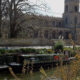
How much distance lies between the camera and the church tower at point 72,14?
9300 cm

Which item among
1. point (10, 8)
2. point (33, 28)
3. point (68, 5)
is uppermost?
point (68, 5)

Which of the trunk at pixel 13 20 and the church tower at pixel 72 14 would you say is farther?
the church tower at pixel 72 14

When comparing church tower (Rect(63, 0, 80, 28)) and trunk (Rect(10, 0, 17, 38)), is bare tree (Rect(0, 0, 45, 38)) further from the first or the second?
church tower (Rect(63, 0, 80, 28))

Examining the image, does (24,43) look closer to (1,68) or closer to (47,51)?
(47,51)

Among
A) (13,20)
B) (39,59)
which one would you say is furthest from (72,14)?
(39,59)

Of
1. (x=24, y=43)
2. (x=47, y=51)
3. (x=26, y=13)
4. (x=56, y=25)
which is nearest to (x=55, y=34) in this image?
(x=56, y=25)

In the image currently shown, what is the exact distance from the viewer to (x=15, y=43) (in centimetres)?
4019

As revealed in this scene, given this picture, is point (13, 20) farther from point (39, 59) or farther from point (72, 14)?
point (72, 14)

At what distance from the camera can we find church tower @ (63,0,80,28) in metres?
93.0

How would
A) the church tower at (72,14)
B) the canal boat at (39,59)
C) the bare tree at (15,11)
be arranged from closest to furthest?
the canal boat at (39,59) < the bare tree at (15,11) < the church tower at (72,14)

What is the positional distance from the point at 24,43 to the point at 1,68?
69.1ft

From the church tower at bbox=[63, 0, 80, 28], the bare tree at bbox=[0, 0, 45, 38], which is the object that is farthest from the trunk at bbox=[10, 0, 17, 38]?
the church tower at bbox=[63, 0, 80, 28]

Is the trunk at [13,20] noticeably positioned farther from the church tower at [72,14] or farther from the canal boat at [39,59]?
the church tower at [72,14]

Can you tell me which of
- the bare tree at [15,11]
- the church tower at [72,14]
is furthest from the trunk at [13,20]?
the church tower at [72,14]
